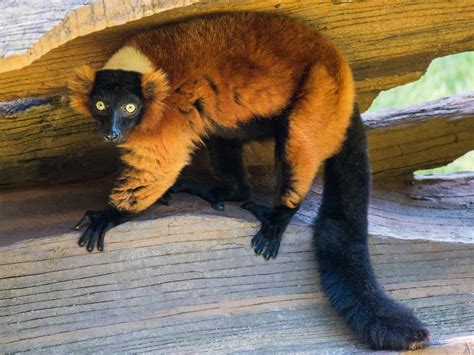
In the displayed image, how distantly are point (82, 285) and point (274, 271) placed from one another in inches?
32.2

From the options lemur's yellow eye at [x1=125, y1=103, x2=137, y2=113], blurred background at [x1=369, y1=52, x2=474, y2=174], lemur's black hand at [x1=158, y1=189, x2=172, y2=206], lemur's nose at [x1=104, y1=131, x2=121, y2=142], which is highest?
lemur's yellow eye at [x1=125, y1=103, x2=137, y2=113]

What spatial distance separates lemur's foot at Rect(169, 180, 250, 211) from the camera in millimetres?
3961

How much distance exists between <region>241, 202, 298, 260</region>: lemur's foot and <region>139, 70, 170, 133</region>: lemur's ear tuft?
0.64 m

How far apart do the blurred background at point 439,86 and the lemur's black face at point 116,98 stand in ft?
13.3

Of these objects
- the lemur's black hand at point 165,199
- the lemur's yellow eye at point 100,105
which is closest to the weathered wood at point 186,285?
the lemur's black hand at point 165,199

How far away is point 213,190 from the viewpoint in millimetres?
4000

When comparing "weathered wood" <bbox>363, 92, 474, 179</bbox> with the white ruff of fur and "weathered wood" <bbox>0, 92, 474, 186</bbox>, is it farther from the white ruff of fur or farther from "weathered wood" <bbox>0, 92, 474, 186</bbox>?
the white ruff of fur

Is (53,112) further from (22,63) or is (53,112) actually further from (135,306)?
(22,63)

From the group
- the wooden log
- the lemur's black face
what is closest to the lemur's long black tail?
the wooden log

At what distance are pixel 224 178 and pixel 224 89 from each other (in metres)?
0.58

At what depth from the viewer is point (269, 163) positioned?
4.45 meters

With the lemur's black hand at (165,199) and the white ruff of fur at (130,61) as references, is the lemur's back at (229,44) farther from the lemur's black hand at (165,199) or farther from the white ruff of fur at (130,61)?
the lemur's black hand at (165,199)

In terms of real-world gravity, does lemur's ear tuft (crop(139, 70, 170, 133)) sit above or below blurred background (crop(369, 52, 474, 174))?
above

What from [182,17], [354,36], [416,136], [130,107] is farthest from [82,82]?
[416,136]
